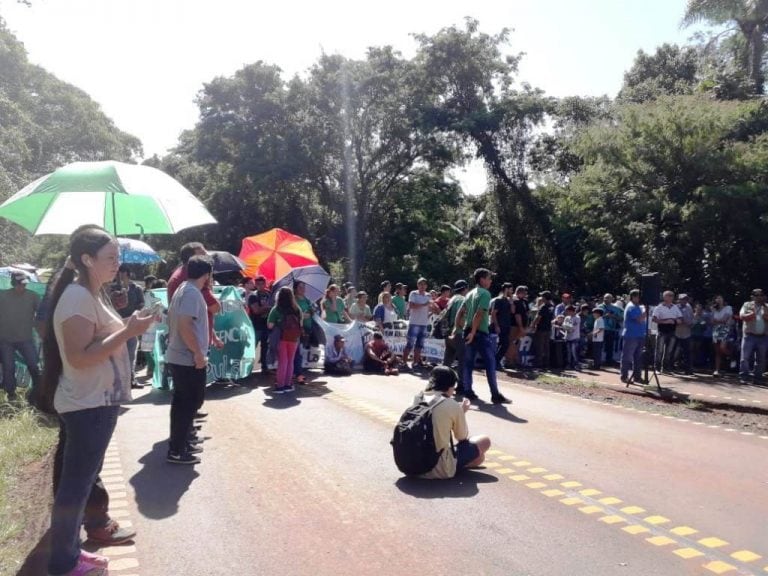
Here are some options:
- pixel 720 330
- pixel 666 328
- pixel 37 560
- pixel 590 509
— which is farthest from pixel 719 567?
pixel 720 330

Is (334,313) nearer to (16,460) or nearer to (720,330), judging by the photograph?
(16,460)

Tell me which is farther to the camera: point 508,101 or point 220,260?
point 508,101

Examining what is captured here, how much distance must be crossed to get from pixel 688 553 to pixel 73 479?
3.97 meters

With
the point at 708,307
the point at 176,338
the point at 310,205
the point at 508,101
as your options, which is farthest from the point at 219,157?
the point at 176,338

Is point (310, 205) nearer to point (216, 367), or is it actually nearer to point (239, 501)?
point (216, 367)

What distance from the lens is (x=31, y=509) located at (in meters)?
5.61

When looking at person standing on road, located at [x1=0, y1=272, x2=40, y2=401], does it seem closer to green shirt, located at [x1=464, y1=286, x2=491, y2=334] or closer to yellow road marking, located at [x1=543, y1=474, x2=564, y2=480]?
green shirt, located at [x1=464, y1=286, x2=491, y2=334]

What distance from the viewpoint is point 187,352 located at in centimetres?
666

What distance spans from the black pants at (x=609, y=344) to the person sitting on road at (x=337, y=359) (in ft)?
24.5

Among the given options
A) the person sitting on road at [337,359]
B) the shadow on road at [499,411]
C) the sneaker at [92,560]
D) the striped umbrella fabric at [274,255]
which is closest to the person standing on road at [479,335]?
the shadow on road at [499,411]

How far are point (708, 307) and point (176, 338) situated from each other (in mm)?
15393

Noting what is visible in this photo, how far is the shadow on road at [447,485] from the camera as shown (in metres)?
6.11

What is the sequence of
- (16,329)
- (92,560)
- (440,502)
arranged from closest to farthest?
(92,560), (440,502), (16,329)

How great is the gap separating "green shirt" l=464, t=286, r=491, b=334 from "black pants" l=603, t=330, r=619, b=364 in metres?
8.13
